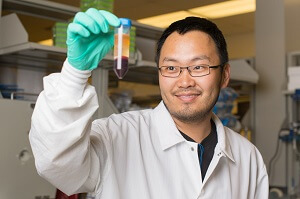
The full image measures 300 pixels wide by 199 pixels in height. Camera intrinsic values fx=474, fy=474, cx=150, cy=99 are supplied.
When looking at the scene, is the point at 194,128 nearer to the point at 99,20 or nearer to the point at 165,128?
the point at 165,128

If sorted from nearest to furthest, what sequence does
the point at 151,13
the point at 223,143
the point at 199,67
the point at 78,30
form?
the point at 78,30 < the point at 199,67 < the point at 223,143 < the point at 151,13

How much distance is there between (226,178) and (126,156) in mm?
399

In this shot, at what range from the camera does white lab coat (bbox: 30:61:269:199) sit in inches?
47.5

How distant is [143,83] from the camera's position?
407 centimetres

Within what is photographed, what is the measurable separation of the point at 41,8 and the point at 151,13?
13.0ft

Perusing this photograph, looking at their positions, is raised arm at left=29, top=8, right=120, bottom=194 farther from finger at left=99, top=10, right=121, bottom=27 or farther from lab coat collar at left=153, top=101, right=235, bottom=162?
Answer: lab coat collar at left=153, top=101, right=235, bottom=162

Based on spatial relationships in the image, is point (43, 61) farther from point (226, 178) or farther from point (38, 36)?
point (38, 36)

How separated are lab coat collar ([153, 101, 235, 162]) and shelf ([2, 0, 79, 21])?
154 cm

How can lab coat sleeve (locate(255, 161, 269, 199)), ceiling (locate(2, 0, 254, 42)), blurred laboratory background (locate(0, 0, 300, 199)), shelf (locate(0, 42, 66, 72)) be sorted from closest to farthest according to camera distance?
1. lab coat sleeve (locate(255, 161, 269, 199))
2. blurred laboratory background (locate(0, 0, 300, 199))
3. shelf (locate(0, 42, 66, 72))
4. ceiling (locate(2, 0, 254, 42))

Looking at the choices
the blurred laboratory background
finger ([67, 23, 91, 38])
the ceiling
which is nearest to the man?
finger ([67, 23, 91, 38])

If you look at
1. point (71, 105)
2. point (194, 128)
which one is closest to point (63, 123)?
point (71, 105)

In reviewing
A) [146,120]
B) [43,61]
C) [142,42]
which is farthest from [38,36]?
[146,120]

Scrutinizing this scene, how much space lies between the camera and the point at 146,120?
170 centimetres

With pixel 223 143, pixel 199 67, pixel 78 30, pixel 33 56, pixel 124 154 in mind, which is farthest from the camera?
pixel 33 56
